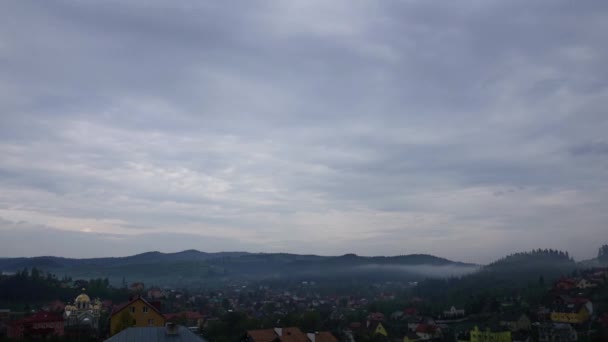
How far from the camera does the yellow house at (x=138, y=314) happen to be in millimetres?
37750

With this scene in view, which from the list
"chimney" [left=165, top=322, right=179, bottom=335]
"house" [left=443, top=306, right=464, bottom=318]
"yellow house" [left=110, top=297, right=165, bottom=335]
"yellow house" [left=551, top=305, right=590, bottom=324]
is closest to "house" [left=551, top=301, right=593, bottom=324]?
"yellow house" [left=551, top=305, right=590, bottom=324]

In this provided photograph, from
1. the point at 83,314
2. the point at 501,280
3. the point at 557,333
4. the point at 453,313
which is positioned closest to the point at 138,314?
the point at 83,314

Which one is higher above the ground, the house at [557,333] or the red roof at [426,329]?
the house at [557,333]

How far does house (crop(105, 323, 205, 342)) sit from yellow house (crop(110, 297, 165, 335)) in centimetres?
1131

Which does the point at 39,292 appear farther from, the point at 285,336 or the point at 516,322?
the point at 516,322

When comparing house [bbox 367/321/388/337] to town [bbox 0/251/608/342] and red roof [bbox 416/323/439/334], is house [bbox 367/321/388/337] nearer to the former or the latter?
town [bbox 0/251/608/342]

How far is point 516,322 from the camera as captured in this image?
6650 cm

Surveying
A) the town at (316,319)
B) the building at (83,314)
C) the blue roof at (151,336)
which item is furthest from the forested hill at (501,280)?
the blue roof at (151,336)

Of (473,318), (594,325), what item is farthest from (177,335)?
(473,318)

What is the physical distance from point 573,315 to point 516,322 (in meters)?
6.16

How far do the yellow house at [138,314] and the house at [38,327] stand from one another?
8.94 m

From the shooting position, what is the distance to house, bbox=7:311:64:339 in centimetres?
4547

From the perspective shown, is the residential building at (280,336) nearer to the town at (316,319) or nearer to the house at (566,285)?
the town at (316,319)

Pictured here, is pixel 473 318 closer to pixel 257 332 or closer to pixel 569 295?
pixel 569 295
